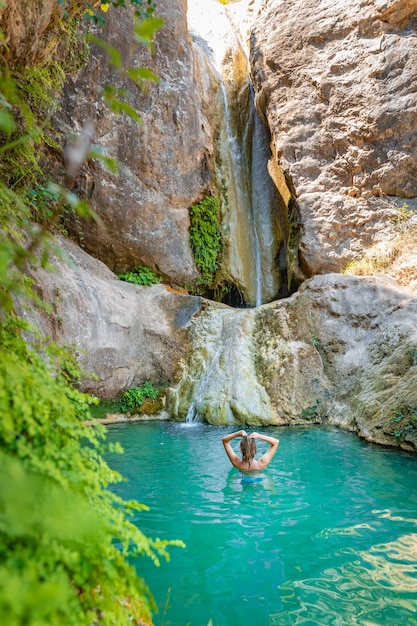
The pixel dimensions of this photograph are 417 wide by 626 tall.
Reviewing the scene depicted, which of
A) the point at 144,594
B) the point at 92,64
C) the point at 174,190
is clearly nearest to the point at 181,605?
the point at 144,594

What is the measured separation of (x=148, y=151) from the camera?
39.8 ft

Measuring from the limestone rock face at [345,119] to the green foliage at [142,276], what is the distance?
4.10 meters

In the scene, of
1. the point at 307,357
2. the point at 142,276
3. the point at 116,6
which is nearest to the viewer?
the point at 116,6

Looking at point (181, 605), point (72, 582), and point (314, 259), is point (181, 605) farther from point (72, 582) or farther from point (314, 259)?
point (314, 259)

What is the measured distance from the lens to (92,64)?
451 inches

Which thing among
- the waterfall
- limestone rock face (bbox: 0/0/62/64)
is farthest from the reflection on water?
the waterfall

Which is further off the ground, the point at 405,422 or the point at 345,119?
the point at 345,119

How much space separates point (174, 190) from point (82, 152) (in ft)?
38.8

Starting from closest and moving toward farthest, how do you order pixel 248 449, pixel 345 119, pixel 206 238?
pixel 248 449
pixel 345 119
pixel 206 238

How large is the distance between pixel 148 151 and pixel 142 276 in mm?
3512

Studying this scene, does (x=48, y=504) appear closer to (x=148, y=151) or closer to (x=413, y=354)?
(x=413, y=354)

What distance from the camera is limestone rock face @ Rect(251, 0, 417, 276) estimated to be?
11547 millimetres

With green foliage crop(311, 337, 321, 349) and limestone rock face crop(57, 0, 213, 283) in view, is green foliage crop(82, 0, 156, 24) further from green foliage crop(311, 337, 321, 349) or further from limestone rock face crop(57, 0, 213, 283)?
green foliage crop(311, 337, 321, 349)

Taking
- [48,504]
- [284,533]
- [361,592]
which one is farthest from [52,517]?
[284,533]
